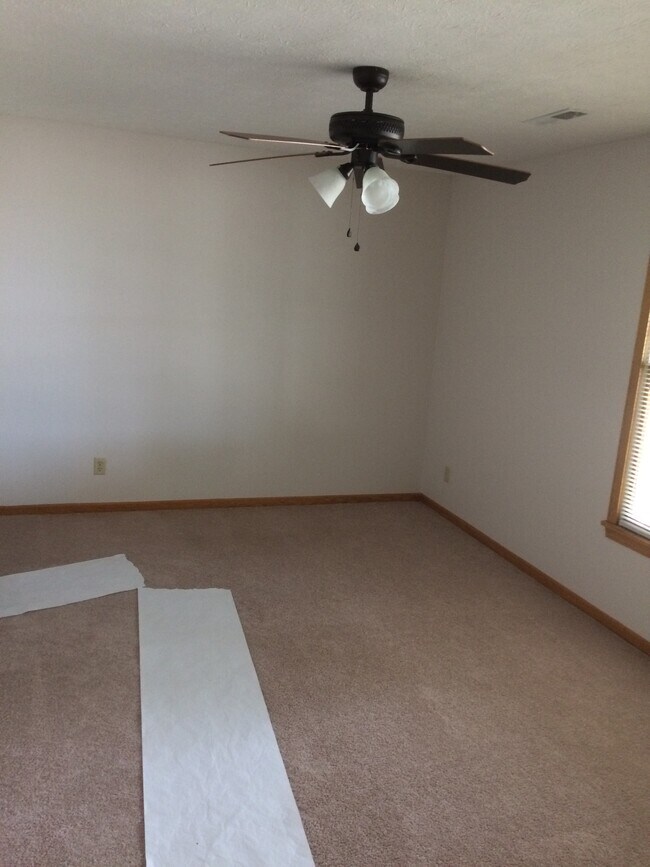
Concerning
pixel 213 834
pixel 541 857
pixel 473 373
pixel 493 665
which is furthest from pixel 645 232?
pixel 213 834

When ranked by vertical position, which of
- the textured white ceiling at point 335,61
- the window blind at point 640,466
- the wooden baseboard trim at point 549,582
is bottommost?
the wooden baseboard trim at point 549,582

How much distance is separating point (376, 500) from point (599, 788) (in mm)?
3017

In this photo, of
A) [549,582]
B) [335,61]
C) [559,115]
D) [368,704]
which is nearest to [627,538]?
[549,582]

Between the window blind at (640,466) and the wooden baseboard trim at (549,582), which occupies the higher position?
the window blind at (640,466)

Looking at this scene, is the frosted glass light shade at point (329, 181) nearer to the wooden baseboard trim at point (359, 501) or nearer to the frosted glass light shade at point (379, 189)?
the frosted glass light shade at point (379, 189)

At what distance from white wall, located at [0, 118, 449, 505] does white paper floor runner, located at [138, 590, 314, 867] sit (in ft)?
5.20

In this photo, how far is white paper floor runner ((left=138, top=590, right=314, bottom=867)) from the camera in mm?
2084

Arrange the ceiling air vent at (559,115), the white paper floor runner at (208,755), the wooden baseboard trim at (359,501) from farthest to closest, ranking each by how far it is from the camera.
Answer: the wooden baseboard trim at (359,501) → the ceiling air vent at (559,115) → the white paper floor runner at (208,755)

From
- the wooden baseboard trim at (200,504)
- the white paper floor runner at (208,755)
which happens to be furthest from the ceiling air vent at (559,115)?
the wooden baseboard trim at (200,504)

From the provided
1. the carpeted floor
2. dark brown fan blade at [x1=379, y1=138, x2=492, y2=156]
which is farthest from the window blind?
dark brown fan blade at [x1=379, y1=138, x2=492, y2=156]

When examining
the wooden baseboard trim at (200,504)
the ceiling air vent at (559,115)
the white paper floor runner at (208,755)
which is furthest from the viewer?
the wooden baseboard trim at (200,504)

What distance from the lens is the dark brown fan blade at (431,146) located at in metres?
2.10

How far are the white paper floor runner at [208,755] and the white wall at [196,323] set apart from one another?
1.58 m

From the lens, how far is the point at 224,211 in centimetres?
457
